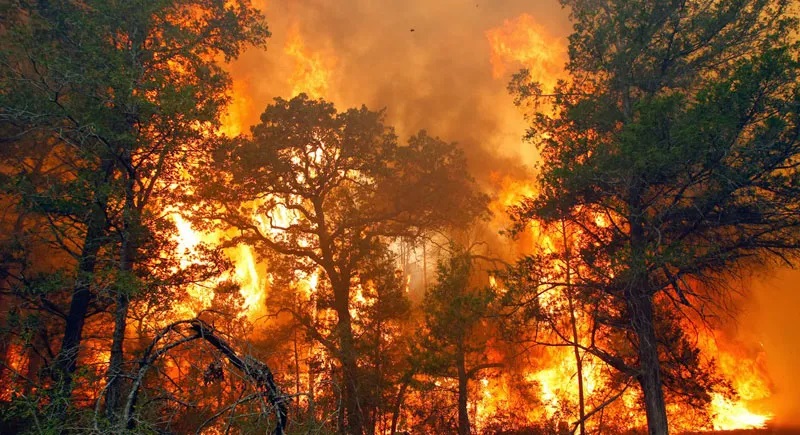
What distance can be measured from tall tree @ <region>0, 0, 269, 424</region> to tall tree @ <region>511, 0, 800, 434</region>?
36.9 feet

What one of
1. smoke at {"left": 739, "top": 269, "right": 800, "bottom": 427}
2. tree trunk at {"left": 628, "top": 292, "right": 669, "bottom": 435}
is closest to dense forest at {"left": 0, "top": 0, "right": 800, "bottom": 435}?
tree trunk at {"left": 628, "top": 292, "right": 669, "bottom": 435}

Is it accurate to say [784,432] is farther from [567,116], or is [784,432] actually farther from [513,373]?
[567,116]

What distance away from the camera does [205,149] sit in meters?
15.0

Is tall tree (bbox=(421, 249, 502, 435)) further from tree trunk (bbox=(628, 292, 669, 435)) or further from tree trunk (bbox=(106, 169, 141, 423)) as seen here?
tree trunk (bbox=(106, 169, 141, 423))

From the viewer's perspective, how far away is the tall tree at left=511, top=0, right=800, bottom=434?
1123 centimetres

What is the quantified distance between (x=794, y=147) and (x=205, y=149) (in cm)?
1595

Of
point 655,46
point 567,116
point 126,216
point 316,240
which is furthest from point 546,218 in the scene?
point 316,240

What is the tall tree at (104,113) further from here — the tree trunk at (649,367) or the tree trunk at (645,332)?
the tree trunk at (649,367)

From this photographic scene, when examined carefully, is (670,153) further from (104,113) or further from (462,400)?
(462,400)

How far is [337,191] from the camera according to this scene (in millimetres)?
24984

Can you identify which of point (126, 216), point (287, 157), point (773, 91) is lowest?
point (126, 216)

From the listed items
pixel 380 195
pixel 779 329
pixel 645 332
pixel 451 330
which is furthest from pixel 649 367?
pixel 779 329

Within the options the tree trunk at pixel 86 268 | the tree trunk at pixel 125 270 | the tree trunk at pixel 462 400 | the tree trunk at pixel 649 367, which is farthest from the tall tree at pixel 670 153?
the tree trunk at pixel 86 268

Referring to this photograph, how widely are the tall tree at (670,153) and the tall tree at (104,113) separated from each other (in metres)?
11.2
